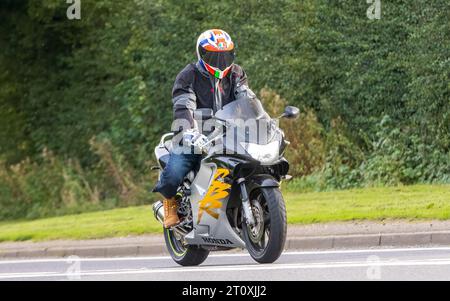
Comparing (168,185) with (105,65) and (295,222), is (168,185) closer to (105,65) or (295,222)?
(295,222)

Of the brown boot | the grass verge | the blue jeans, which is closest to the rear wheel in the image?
the brown boot

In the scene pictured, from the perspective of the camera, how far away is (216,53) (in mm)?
12625

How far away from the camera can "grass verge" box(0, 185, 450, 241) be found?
16.9 meters

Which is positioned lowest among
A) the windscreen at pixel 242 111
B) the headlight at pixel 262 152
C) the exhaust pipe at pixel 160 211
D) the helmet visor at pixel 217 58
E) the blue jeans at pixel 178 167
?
the exhaust pipe at pixel 160 211

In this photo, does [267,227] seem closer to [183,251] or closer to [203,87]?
[203,87]

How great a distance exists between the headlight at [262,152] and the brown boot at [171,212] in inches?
61.2

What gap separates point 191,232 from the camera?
509 inches

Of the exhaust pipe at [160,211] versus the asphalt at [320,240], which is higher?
the exhaust pipe at [160,211]

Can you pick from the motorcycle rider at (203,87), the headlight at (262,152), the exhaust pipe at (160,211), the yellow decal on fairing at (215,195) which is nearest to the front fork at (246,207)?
the yellow decal on fairing at (215,195)

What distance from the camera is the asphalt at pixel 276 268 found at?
37.2ft

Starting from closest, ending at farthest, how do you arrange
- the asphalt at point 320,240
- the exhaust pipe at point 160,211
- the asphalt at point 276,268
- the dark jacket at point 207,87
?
the asphalt at point 276,268
the dark jacket at point 207,87
the exhaust pipe at point 160,211
the asphalt at point 320,240

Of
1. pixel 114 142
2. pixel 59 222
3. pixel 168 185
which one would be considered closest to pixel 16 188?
pixel 114 142

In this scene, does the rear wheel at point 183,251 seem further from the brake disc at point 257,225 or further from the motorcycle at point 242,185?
the brake disc at point 257,225

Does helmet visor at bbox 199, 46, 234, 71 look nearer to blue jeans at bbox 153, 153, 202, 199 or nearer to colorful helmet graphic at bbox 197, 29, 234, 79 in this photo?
colorful helmet graphic at bbox 197, 29, 234, 79
